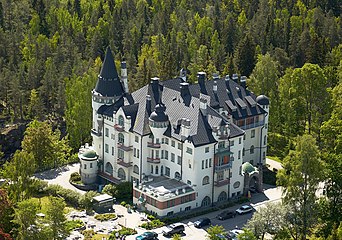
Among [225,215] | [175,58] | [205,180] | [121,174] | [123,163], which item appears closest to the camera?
[225,215]

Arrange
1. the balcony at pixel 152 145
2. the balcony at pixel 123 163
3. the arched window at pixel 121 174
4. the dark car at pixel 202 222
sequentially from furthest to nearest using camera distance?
the arched window at pixel 121 174 < the balcony at pixel 123 163 < the balcony at pixel 152 145 < the dark car at pixel 202 222

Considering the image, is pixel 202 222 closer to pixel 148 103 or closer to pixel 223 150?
pixel 223 150

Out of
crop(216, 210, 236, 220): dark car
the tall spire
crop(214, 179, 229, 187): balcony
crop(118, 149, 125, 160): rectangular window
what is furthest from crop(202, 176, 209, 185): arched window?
the tall spire

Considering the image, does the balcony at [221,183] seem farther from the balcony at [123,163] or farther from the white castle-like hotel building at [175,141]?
the balcony at [123,163]

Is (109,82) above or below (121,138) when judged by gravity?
above

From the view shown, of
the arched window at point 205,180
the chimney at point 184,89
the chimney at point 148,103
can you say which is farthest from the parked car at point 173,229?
the chimney at point 184,89

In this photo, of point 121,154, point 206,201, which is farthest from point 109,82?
point 206,201

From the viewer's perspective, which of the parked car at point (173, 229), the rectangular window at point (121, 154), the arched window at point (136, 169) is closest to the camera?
the parked car at point (173, 229)
